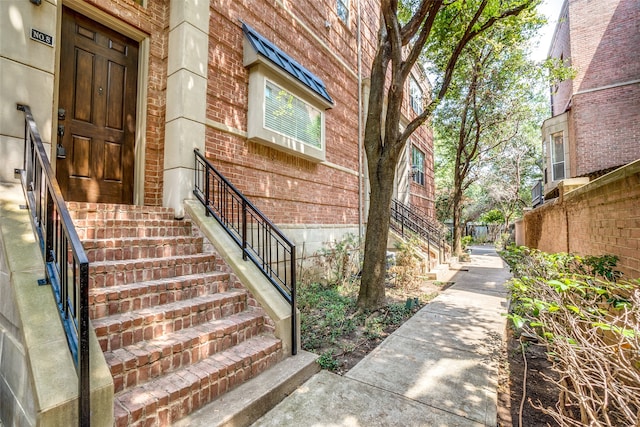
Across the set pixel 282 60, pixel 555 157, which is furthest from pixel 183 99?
pixel 555 157

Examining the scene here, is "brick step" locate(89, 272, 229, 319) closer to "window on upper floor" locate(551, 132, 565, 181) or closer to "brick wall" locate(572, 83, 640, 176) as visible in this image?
"brick wall" locate(572, 83, 640, 176)

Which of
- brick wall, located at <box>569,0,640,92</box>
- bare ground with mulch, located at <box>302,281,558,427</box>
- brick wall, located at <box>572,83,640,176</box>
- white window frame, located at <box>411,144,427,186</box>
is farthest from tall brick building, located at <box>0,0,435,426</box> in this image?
brick wall, located at <box>569,0,640,92</box>

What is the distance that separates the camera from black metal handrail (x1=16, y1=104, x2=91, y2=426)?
5.58ft

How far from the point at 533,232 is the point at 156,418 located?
11.6m

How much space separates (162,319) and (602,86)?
16817mm

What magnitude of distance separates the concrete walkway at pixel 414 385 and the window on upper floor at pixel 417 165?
32.7 ft

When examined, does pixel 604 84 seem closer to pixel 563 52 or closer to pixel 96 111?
pixel 563 52

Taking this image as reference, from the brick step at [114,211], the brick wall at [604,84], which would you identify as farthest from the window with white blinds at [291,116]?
the brick wall at [604,84]

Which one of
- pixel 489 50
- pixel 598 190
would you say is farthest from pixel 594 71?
pixel 598 190

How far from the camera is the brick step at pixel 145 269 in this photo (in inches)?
108

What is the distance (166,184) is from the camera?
4352 millimetres

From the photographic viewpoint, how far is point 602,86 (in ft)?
38.9

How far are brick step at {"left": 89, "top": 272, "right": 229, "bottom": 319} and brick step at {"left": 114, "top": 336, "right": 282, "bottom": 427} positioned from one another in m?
0.73

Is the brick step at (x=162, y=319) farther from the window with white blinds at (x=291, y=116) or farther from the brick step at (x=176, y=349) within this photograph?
the window with white blinds at (x=291, y=116)
